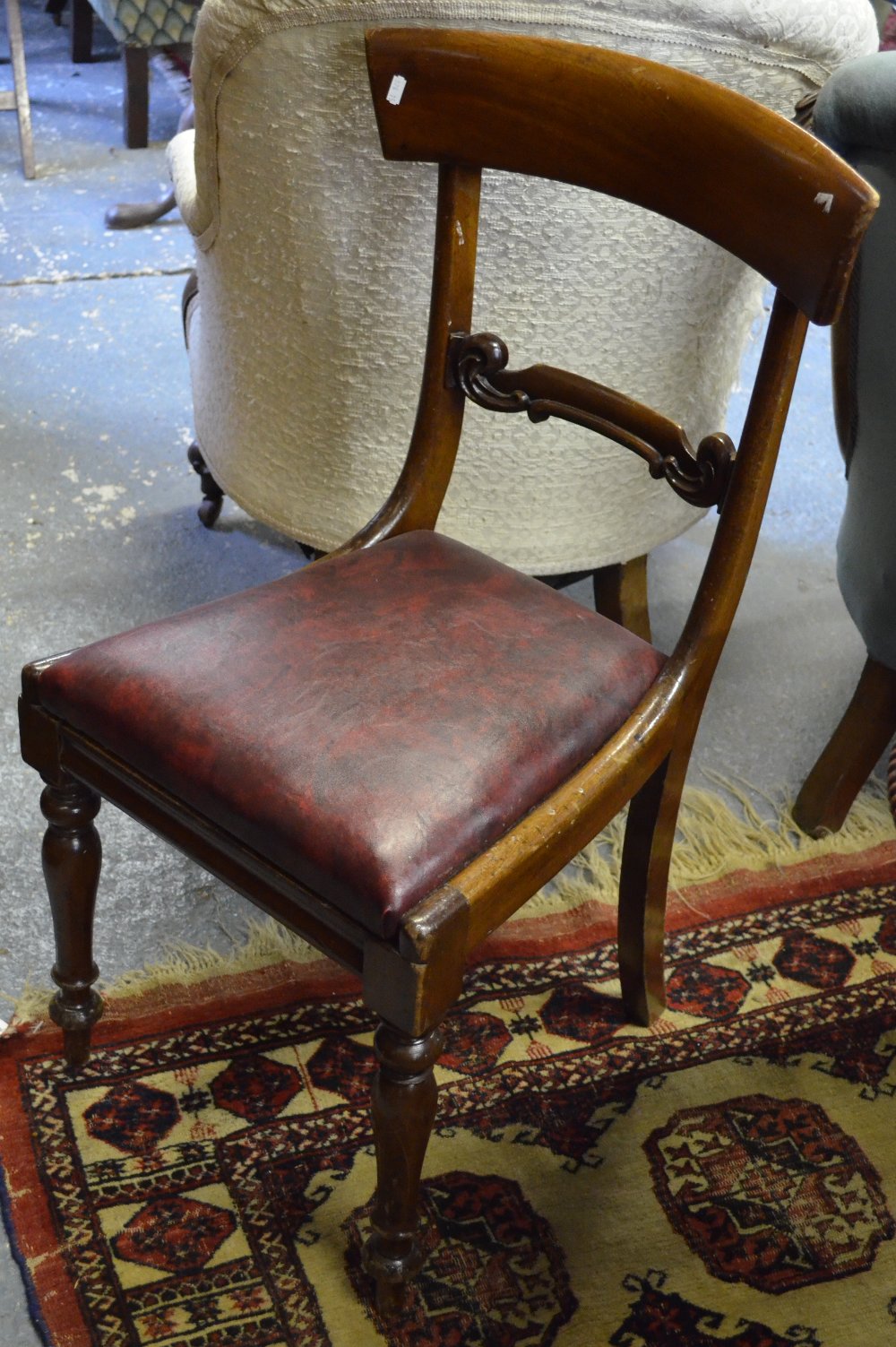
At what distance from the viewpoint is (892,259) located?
1345mm

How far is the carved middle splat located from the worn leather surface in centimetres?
16

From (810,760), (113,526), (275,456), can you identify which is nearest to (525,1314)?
(810,760)

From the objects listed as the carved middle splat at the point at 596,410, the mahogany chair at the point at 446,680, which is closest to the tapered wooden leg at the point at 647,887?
the mahogany chair at the point at 446,680

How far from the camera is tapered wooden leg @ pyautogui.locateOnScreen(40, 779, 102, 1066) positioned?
3.92 feet

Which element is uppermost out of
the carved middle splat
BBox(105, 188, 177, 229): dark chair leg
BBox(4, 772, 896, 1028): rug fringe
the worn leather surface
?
the carved middle splat

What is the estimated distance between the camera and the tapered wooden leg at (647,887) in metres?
1.27

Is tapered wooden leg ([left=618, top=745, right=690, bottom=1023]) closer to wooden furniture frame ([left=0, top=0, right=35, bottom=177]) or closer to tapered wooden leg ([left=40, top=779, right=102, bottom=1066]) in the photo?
tapered wooden leg ([left=40, top=779, right=102, bottom=1066])

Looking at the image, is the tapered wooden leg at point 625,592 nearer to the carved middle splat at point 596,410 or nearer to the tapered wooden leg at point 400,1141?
the carved middle splat at point 596,410

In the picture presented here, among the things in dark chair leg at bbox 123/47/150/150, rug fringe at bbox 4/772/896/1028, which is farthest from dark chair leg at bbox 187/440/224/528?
dark chair leg at bbox 123/47/150/150

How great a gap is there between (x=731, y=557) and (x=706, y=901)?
0.62 meters

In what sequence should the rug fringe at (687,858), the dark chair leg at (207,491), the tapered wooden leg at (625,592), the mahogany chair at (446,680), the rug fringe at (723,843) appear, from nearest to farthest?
the mahogany chair at (446,680) < the rug fringe at (687,858) < the rug fringe at (723,843) < the tapered wooden leg at (625,592) < the dark chair leg at (207,491)

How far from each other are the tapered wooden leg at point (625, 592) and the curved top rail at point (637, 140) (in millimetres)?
791

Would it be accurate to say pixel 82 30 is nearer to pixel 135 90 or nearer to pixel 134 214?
pixel 135 90

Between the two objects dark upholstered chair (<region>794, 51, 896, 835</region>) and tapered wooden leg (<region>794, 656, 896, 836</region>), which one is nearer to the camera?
dark upholstered chair (<region>794, 51, 896, 835</region>)
